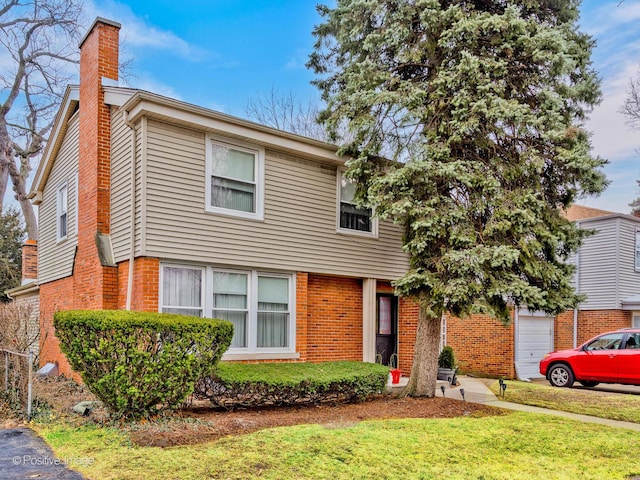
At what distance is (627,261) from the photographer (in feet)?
60.1

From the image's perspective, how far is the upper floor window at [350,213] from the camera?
1143cm

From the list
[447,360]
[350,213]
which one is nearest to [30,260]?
[350,213]

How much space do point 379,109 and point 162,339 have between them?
6042mm

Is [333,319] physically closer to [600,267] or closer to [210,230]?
[210,230]

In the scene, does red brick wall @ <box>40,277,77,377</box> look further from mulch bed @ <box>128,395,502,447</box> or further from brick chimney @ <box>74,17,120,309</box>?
mulch bed @ <box>128,395,502,447</box>

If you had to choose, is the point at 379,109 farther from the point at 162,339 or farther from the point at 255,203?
the point at 162,339

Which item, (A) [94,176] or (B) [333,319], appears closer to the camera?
(A) [94,176]

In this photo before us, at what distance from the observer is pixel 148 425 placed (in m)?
6.39

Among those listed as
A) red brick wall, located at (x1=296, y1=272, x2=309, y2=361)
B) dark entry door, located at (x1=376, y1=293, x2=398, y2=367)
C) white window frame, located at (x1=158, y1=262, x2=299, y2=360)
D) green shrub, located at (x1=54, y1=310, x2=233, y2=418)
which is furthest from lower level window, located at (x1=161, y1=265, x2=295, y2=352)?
dark entry door, located at (x1=376, y1=293, x2=398, y2=367)

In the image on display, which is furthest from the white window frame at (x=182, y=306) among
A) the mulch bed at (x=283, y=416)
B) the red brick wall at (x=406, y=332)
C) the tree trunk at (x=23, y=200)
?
the tree trunk at (x=23, y=200)

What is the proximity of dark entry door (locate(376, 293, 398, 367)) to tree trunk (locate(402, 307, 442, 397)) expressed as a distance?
307 centimetres

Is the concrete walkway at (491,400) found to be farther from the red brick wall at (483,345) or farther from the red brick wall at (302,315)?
the red brick wall at (302,315)

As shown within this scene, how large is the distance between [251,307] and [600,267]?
1457cm

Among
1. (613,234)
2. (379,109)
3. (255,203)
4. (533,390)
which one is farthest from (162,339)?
(613,234)
